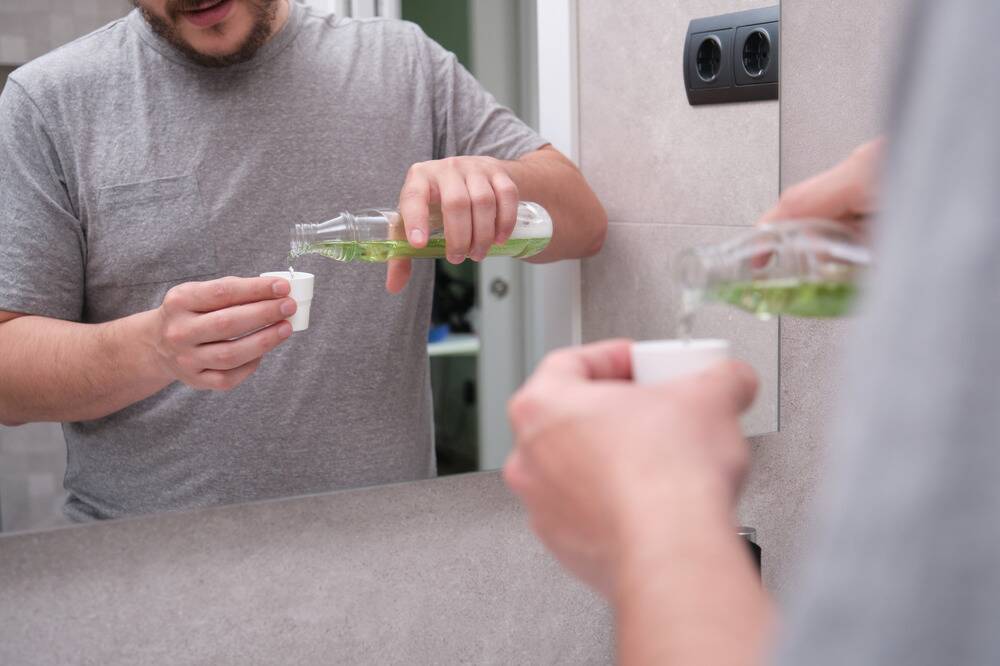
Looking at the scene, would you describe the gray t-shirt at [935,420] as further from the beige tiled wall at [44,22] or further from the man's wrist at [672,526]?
the beige tiled wall at [44,22]

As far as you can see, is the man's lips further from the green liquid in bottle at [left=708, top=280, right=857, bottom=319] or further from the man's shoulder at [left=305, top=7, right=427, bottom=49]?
the green liquid in bottle at [left=708, top=280, right=857, bottom=319]

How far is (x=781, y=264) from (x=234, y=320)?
0.45 meters

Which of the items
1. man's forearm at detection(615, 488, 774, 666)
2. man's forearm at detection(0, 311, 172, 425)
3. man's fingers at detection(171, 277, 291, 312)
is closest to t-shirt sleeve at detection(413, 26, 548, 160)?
man's fingers at detection(171, 277, 291, 312)

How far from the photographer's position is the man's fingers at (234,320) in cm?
83

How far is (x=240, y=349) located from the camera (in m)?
0.85

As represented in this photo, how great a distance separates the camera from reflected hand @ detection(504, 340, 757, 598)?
1.26 ft

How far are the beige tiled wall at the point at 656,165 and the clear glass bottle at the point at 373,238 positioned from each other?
0.12 m

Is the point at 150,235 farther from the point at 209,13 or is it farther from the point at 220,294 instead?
the point at 209,13

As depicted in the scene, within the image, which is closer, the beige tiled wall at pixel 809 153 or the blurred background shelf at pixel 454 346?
the blurred background shelf at pixel 454 346

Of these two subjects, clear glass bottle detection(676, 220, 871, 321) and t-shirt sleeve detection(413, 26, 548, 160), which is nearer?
clear glass bottle detection(676, 220, 871, 321)

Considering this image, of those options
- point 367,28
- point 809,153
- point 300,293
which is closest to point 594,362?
point 300,293

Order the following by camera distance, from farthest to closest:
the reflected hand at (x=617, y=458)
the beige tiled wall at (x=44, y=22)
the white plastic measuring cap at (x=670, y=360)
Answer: the beige tiled wall at (x=44, y=22) → the white plastic measuring cap at (x=670, y=360) → the reflected hand at (x=617, y=458)

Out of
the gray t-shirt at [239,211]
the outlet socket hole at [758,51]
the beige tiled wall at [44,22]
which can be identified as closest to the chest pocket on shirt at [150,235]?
the gray t-shirt at [239,211]

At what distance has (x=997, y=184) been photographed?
0.90 ft
